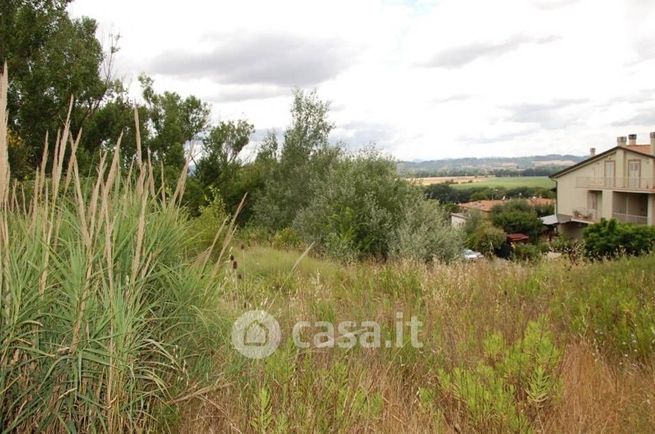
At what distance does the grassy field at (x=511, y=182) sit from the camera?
47772 millimetres

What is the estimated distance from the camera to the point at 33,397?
1985mm

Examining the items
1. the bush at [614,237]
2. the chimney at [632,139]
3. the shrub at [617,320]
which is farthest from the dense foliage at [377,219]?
the chimney at [632,139]

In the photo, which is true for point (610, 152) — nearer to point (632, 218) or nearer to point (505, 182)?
point (632, 218)

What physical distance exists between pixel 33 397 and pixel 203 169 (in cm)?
1735

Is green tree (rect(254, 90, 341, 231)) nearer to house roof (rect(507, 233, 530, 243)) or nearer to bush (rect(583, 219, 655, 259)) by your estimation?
bush (rect(583, 219, 655, 259))

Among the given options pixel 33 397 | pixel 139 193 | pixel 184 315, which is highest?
pixel 139 193

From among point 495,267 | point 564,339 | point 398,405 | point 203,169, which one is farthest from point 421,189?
point 398,405

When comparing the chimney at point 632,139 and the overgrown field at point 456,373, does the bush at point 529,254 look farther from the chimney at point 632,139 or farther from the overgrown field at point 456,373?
the chimney at point 632,139

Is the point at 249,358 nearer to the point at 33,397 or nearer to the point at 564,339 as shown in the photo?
the point at 33,397

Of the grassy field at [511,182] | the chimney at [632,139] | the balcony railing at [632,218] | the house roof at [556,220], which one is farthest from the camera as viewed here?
the grassy field at [511,182]

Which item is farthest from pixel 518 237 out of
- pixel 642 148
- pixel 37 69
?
pixel 37 69

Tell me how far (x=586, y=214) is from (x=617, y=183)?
3.85 meters

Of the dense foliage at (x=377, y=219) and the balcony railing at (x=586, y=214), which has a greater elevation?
the dense foliage at (x=377, y=219)

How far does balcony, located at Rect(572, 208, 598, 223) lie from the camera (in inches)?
1619
